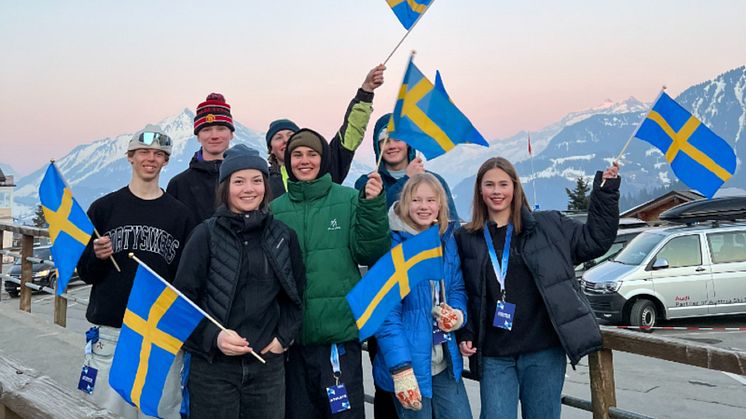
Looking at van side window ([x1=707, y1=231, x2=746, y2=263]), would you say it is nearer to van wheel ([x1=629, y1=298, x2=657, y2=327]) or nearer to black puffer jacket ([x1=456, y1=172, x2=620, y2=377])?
van wheel ([x1=629, y1=298, x2=657, y2=327])

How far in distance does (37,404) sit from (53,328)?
232 inches

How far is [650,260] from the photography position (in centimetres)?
1161

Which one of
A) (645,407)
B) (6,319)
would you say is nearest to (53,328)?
(6,319)

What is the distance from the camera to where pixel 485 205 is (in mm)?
3318

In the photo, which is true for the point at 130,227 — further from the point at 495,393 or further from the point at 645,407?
the point at 645,407

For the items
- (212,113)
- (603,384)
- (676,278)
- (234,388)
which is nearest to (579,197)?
(676,278)

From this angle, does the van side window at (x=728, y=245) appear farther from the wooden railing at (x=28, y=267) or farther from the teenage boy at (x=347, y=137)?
the wooden railing at (x=28, y=267)

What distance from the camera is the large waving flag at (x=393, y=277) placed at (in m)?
2.83

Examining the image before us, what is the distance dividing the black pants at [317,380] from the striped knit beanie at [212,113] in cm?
177

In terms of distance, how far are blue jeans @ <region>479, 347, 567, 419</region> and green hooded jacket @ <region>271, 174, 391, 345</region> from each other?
77cm

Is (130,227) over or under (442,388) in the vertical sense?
over

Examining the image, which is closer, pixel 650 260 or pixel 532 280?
pixel 532 280

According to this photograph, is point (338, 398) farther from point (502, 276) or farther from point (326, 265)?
point (502, 276)

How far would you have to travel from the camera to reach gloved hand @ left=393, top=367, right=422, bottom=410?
2.81 metres
